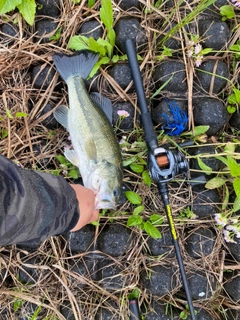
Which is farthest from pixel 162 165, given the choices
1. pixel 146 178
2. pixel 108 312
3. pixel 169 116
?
pixel 108 312

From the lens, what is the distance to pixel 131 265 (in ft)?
9.27

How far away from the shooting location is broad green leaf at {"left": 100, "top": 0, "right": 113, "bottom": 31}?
2.68 metres

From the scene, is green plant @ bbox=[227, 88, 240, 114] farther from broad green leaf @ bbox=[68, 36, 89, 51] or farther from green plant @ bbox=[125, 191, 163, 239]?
broad green leaf @ bbox=[68, 36, 89, 51]

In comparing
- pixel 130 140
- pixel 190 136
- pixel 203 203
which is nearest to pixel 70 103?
pixel 130 140

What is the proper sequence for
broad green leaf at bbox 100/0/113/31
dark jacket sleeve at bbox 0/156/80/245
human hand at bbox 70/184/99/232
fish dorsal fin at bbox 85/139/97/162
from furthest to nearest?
broad green leaf at bbox 100/0/113/31, fish dorsal fin at bbox 85/139/97/162, human hand at bbox 70/184/99/232, dark jacket sleeve at bbox 0/156/80/245

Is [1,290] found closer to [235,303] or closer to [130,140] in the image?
[130,140]

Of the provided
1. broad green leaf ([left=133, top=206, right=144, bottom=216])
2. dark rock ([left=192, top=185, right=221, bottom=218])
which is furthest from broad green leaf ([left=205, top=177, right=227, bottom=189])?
broad green leaf ([left=133, top=206, right=144, bottom=216])

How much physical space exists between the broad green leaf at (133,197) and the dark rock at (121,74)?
2.98ft

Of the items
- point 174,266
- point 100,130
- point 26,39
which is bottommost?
point 174,266

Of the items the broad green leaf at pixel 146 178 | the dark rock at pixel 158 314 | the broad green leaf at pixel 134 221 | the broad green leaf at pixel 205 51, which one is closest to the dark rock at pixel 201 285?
the dark rock at pixel 158 314

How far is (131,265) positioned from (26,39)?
6.89 feet

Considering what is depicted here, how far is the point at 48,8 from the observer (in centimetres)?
295

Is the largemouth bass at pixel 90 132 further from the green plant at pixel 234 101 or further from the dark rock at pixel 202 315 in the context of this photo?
the dark rock at pixel 202 315

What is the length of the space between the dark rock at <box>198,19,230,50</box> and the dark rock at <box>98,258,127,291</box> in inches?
78.7
